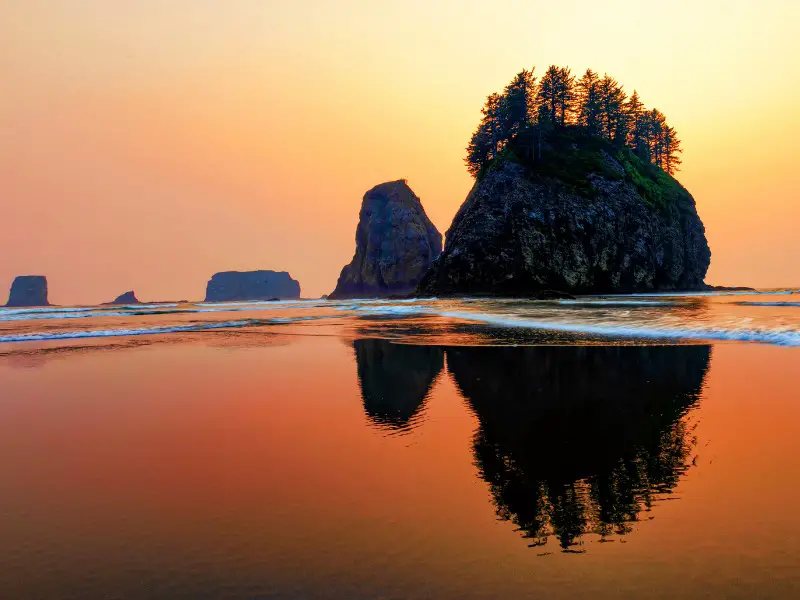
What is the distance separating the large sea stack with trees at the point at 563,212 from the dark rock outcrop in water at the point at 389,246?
50389mm

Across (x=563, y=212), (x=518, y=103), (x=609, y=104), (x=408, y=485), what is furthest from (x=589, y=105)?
(x=408, y=485)

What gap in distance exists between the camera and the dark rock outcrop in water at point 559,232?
65.6 meters

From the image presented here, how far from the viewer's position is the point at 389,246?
457 ft

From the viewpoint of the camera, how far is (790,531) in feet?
11.1

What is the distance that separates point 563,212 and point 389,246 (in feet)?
252

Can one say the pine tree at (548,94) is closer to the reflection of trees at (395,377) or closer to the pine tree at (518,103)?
the pine tree at (518,103)

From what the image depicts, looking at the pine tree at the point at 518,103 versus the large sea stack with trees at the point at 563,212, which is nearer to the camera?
the large sea stack with trees at the point at 563,212

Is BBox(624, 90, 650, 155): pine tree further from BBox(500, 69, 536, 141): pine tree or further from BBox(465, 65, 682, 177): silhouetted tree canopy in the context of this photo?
BBox(500, 69, 536, 141): pine tree

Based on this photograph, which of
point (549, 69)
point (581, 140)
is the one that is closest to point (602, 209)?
point (581, 140)

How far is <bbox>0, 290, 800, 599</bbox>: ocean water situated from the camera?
2969 mm

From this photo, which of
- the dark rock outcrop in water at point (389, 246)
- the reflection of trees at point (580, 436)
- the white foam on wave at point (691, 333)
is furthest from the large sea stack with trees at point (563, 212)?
the reflection of trees at point (580, 436)

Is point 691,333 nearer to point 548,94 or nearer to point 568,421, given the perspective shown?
point 568,421

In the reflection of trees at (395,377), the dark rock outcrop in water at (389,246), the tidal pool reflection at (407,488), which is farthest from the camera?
the dark rock outcrop in water at (389,246)

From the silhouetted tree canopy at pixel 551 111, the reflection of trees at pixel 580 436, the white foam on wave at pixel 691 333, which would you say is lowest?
the reflection of trees at pixel 580 436
